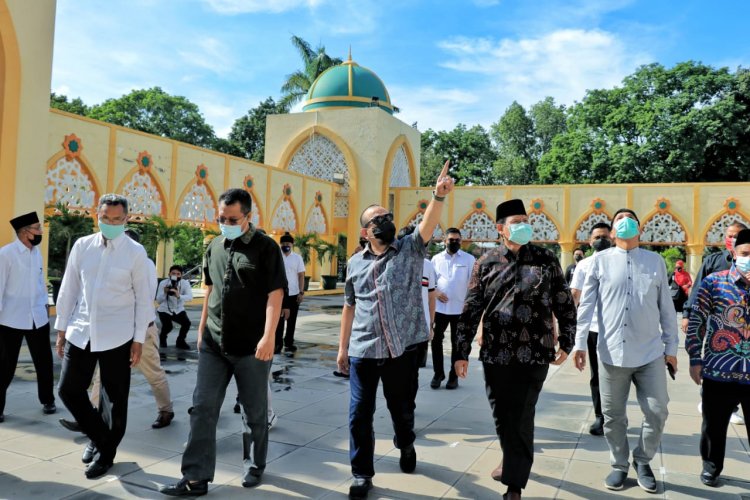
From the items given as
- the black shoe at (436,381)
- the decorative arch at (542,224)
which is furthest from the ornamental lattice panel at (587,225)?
the black shoe at (436,381)

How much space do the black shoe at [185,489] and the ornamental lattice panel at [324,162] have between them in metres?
20.2

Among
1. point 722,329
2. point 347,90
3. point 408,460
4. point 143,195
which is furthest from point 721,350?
point 347,90

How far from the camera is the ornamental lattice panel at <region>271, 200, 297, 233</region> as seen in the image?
1944cm

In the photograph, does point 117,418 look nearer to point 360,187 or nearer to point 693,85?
point 360,187

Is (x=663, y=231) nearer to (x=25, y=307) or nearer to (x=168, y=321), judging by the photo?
(x=168, y=321)

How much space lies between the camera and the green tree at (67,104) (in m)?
31.4

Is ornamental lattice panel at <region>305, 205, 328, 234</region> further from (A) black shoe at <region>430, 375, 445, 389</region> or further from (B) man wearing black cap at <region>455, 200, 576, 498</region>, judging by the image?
(B) man wearing black cap at <region>455, 200, 576, 498</region>

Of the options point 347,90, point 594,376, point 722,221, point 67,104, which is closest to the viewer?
point 594,376

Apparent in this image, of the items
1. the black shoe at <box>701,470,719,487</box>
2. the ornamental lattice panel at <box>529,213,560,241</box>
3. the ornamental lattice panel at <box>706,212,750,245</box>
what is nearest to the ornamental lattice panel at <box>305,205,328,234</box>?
the ornamental lattice panel at <box>529,213,560,241</box>

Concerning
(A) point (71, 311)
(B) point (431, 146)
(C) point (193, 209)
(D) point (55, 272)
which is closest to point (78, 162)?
(C) point (193, 209)

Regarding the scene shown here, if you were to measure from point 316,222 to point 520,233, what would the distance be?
18.9 meters

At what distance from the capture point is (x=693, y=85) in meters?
28.7

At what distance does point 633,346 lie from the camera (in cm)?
363

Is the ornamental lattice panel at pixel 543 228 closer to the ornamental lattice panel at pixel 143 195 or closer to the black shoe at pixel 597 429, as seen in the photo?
the ornamental lattice panel at pixel 143 195
